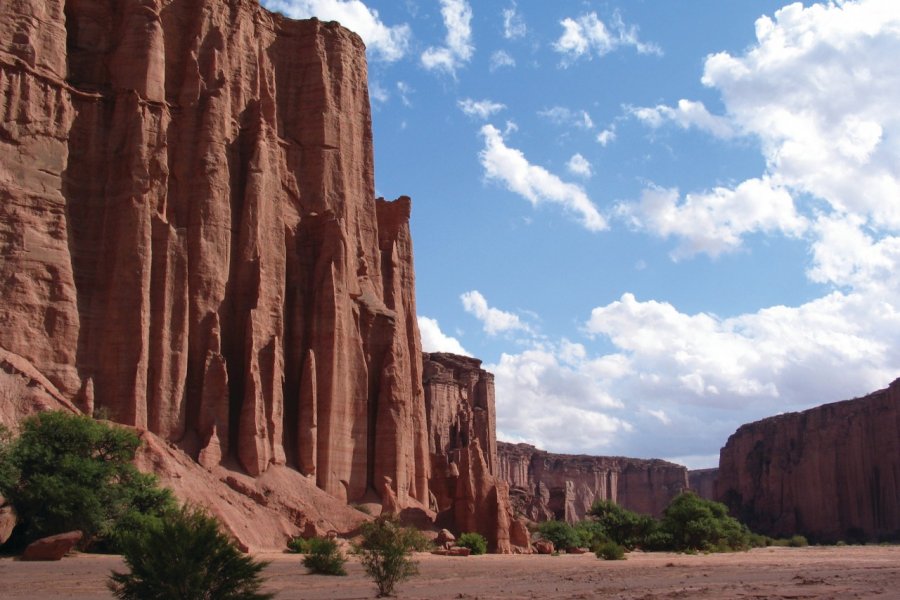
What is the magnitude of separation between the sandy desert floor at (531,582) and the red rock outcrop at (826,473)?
8197 centimetres

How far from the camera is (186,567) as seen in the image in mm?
14453

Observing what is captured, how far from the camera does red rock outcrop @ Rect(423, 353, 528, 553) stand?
49062 mm

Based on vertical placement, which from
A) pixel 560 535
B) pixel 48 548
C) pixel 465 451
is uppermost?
pixel 465 451

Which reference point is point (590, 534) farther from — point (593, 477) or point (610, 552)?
point (593, 477)

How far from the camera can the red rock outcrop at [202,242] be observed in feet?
136

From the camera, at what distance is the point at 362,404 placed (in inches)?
2090

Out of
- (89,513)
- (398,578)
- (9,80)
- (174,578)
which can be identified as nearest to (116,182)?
(9,80)

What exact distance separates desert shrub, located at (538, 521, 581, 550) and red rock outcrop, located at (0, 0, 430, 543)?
8778 millimetres

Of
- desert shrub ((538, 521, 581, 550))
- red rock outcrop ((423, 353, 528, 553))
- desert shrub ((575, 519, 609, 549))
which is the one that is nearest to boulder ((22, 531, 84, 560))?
red rock outcrop ((423, 353, 528, 553))

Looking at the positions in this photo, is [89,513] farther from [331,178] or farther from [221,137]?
[331,178]

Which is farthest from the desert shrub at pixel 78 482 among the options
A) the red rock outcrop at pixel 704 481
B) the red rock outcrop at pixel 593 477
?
the red rock outcrop at pixel 704 481

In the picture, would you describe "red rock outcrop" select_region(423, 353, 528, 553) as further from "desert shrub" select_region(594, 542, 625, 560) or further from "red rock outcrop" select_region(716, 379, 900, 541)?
"red rock outcrop" select_region(716, 379, 900, 541)

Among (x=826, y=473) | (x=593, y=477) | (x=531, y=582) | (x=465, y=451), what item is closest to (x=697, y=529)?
(x=465, y=451)

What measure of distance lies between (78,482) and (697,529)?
38.0 m
